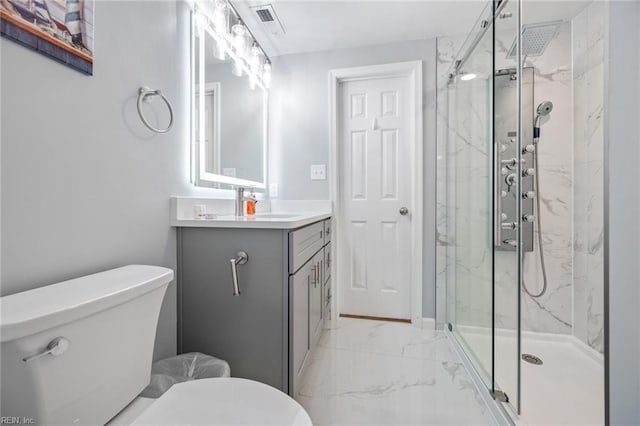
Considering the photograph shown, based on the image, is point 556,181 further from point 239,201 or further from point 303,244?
point 239,201

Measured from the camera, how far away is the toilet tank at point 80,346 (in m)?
0.54

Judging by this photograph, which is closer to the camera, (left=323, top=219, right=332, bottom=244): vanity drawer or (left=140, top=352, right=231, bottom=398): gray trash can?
(left=140, top=352, right=231, bottom=398): gray trash can

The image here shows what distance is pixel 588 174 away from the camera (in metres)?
1.77

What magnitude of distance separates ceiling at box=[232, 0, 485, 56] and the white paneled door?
0.34m

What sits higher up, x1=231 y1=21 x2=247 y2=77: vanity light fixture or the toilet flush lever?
x1=231 y1=21 x2=247 y2=77: vanity light fixture

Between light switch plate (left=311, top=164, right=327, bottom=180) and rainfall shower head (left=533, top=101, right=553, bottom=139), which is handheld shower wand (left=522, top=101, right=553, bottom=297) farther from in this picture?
light switch plate (left=311, top=164, right=327, bottom=180)

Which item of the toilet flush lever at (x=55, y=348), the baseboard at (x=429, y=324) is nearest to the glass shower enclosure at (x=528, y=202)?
the baseboard at (x=429, y=324)

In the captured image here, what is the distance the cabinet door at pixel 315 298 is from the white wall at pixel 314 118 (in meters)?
0.78

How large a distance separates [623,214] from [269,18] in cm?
211

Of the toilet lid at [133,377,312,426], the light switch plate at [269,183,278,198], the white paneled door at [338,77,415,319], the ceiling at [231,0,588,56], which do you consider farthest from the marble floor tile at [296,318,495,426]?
the ceiling at [231,0,588,56]

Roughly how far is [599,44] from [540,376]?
1.98 m

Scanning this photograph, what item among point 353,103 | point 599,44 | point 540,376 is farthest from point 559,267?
point 353,103

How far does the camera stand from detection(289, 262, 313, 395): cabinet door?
123 cm

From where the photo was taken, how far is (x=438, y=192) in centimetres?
222
